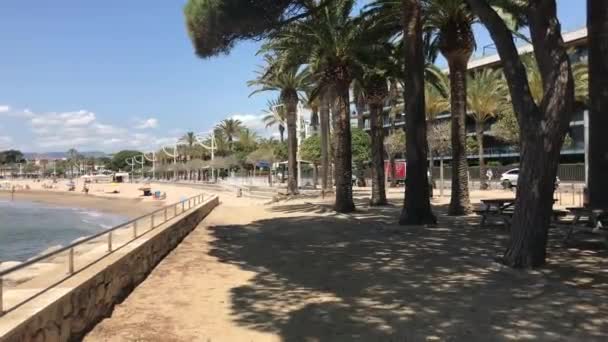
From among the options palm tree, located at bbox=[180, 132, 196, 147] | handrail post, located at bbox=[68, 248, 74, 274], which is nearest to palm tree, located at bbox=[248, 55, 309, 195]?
handrail post, located at bbox=[68, 248, 74, 274]

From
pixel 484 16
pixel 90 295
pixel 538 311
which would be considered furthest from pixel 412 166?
pixel 90 295

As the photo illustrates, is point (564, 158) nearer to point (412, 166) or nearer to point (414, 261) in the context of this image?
point (412, 166)

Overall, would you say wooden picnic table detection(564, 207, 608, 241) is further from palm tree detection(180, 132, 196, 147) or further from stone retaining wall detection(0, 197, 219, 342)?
palm tree detection(180, 132, 196, 147)

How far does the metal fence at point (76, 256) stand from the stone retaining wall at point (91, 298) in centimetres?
18

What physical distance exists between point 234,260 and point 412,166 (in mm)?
6443

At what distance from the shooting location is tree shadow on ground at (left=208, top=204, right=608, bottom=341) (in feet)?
19.8

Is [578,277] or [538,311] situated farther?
A: [578,277]

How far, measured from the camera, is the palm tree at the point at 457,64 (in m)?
18.5

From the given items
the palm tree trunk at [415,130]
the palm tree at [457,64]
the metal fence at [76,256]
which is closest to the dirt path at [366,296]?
the metal fence at [76,256]

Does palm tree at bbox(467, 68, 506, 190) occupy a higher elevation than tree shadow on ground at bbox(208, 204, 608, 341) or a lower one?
higher

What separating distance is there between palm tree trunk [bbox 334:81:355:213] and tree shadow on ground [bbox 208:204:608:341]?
327 inches

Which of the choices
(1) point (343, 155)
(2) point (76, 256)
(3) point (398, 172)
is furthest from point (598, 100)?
(3) point (398, 172)

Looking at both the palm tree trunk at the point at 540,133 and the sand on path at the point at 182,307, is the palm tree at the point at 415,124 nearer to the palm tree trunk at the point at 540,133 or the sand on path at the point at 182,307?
the sand on path at the point at 182,307

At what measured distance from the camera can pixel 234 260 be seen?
36.7ft
